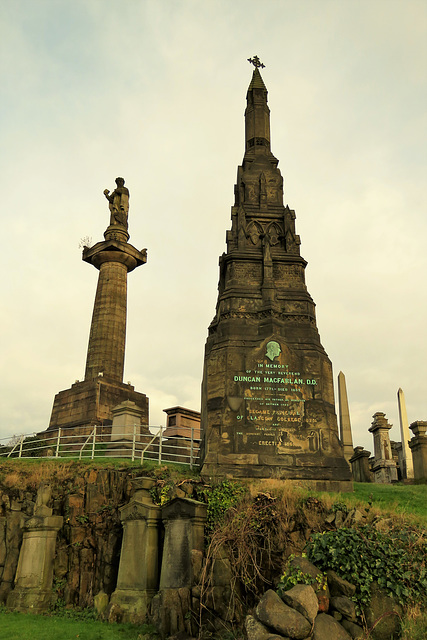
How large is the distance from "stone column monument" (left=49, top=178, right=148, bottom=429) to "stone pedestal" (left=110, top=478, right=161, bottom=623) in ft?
43.1

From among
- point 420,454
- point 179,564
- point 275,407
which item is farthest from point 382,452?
point 179,564

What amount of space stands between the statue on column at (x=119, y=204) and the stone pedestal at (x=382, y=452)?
18678mm

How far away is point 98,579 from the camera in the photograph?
11.7 meters

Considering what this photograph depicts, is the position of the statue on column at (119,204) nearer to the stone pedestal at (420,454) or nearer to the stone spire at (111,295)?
the stone spire at (111,295)

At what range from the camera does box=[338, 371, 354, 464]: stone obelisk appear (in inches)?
1008

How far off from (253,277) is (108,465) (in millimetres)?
7823

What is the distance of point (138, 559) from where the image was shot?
435 inches

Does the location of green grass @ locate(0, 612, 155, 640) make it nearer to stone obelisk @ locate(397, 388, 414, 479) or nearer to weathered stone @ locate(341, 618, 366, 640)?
weathered stone @ locate(341, 618, 366, 640)

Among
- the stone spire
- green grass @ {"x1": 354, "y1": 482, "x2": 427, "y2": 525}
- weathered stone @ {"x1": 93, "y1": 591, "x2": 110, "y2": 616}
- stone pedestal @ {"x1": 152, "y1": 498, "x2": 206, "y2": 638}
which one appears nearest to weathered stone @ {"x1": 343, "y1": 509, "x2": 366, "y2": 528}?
green grass @ {"x1": 354, "y1": 482, "x2": 427, "y2": 525}

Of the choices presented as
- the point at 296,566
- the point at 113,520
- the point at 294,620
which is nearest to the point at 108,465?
the point at 113,520

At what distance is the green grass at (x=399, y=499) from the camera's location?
434 inches

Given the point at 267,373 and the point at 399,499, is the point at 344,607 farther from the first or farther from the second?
the point at 267,373

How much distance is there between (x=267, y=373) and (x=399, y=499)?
484cm

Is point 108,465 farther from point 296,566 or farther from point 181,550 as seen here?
point 296,566
